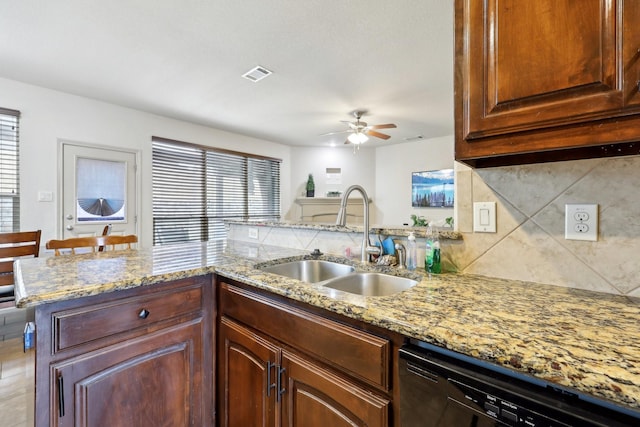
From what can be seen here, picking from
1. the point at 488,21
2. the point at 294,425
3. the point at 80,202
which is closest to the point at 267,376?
the point at 294,425

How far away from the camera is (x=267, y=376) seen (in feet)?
3.48

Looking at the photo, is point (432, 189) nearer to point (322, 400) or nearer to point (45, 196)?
point (322, 400)

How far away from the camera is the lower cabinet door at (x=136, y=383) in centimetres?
96

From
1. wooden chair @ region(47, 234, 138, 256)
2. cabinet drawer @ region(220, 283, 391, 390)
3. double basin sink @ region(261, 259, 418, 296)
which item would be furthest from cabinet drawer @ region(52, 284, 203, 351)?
wooden chair @ region(47, 234, 138, 256)

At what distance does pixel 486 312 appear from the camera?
749mm

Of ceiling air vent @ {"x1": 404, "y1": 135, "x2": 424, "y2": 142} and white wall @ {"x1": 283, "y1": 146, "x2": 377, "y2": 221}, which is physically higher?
A: ceiling air vent @ {"x1": 404, "y1": 135, "x2": 424, "y2": 142}

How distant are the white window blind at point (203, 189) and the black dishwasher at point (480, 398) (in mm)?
3285

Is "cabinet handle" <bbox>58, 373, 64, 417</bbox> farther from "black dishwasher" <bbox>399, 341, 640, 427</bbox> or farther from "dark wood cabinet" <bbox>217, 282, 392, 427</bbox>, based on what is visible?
"black dishwasher" <bbox>399, 341, 640, 427</bbox>

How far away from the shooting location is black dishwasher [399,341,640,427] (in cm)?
48

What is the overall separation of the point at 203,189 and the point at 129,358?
12.7ft

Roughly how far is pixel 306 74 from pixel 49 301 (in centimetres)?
269

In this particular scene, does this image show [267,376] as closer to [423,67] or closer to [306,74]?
[306,74]

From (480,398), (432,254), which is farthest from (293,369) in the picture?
(432,254)

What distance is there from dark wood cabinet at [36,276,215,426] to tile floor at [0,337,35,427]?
506mm
